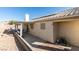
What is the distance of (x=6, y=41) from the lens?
388cm

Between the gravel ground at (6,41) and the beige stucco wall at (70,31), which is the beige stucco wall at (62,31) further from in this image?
the gravel ground at (6,41)

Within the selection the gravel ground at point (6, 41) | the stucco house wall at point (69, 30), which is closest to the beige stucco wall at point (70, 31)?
the stucco house wall at point (69, 30)

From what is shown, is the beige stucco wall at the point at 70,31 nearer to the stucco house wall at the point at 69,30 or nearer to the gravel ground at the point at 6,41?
the stucco house wall at the point at 69,30

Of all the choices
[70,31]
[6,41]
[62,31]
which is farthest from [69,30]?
[6,41]

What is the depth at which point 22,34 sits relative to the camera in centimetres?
407

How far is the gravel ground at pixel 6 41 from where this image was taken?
3805 millimetres

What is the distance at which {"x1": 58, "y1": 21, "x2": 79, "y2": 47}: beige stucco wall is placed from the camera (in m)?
4.65

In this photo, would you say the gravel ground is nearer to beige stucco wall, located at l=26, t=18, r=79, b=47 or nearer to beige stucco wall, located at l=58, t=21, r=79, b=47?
beige stucco wall, located at l=26, t=18, r=79, b=47

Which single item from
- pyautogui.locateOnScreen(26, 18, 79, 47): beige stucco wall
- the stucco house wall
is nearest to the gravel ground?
pyautogui.locateOnScreen(26, 18, 79, 47): beige stucco wall

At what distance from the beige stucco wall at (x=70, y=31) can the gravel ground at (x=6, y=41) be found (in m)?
1.97

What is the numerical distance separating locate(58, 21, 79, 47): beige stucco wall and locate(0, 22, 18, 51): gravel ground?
1.97 metres

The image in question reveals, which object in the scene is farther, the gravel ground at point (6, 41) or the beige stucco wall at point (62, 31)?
the beige stucco wall at point (62, 31)

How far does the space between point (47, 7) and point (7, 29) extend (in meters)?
1.35
